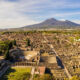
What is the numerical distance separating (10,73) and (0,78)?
2102mm

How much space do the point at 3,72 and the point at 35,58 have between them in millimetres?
9207

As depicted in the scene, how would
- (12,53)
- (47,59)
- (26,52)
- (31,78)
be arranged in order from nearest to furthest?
(31,78), (47,59), (12,53), (26,52)

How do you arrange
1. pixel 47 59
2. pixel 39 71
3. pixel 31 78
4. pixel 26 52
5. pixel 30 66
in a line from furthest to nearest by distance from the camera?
pixel 26 52, pixel 47 59, pixel 30 66, pixel 39 71, pixel 31 78

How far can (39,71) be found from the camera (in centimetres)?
2359

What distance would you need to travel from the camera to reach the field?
21672 mm

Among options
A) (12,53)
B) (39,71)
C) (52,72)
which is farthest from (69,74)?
(12,53)

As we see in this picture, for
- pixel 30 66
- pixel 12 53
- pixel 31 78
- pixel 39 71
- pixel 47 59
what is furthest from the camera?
pixel 12 53

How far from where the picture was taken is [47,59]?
31.4 metres

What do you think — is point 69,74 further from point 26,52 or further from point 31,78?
point 26,52

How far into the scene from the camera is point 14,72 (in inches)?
953

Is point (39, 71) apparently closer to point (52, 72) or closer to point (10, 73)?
point (52, 72)

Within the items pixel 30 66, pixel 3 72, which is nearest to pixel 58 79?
pixel 30 66

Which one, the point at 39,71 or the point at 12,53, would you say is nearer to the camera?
the point at 39,71

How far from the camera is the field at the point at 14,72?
Answer: 21672 millimetres
